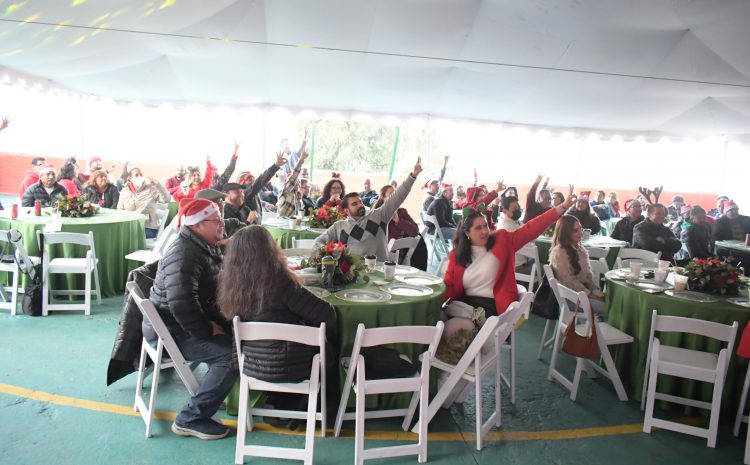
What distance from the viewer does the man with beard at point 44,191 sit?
638 cm

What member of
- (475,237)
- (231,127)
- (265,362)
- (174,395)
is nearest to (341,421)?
(265,362)

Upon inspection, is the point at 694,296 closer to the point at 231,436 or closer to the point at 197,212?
the point at 231,436

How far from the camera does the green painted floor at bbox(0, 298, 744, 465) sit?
2.73 meters

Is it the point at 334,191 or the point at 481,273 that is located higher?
the point at 334,191

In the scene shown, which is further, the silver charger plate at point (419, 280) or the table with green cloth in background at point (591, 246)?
the table with green cloth in background at point (591, 246)

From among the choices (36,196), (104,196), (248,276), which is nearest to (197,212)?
(248,276)

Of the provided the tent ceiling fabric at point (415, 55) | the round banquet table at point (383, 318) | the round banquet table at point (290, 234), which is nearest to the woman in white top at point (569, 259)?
the round banquet table at point (383, 318)

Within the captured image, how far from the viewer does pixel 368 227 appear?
4586mm

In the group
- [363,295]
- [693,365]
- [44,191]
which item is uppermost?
[44,191]

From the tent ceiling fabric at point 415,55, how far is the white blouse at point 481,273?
5.55m

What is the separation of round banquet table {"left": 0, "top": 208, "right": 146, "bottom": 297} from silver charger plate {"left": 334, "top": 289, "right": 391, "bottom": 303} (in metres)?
3.70

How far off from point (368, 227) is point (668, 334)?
8.41ft

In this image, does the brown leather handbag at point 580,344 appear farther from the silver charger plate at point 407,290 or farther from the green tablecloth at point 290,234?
the green tablecloth at point 290,234

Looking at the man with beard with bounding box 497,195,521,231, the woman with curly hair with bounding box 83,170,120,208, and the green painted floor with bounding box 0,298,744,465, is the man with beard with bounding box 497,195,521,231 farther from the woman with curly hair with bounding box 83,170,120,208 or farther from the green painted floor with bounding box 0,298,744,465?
the woman with curly hair with bounding box 83,170,120,208
